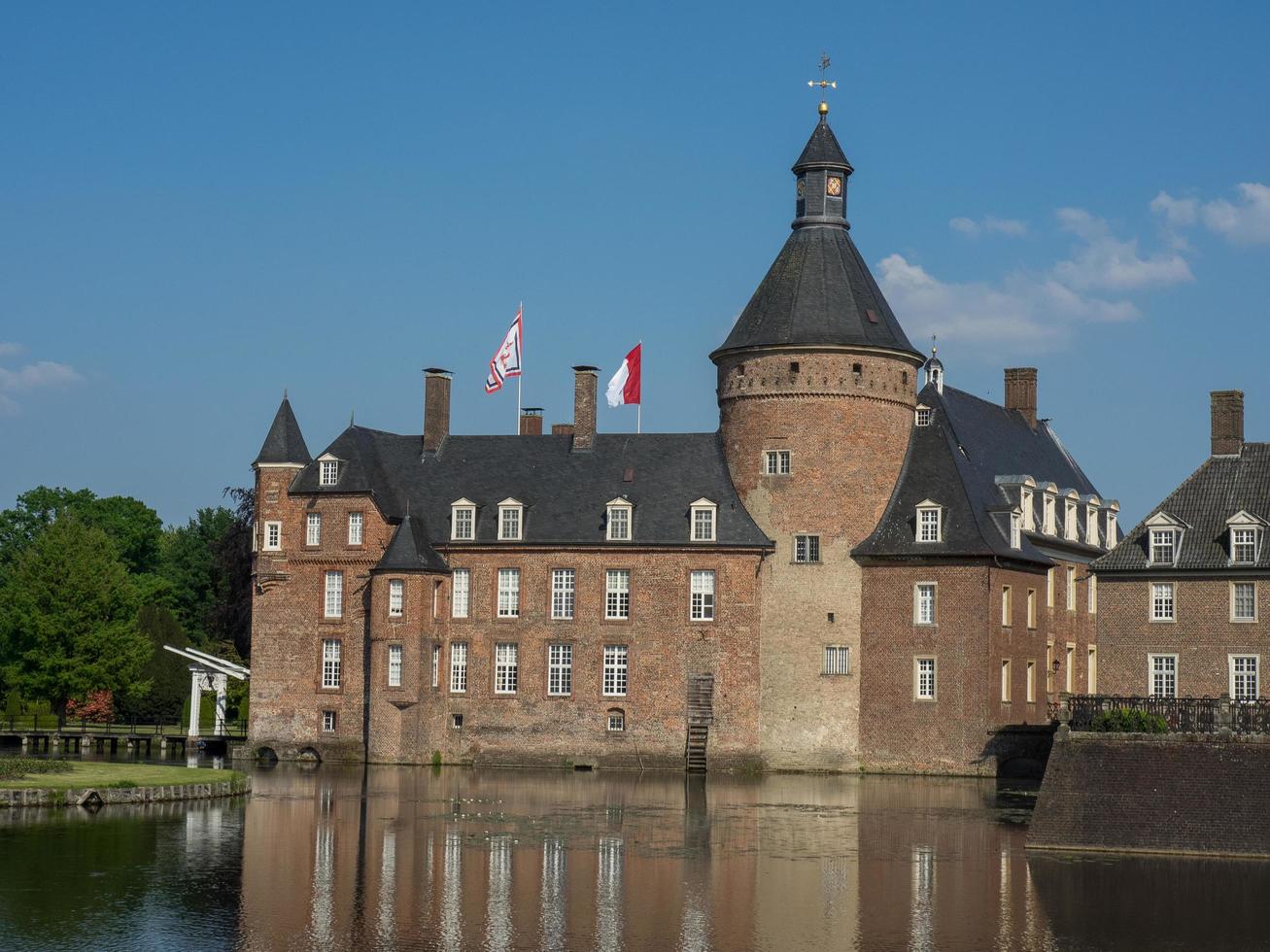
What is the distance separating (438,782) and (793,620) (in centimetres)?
1256

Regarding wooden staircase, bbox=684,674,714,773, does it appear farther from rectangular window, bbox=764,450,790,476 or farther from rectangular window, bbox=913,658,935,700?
rectangular window, bbox=764,450,790,476

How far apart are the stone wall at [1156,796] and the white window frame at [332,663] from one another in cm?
2921

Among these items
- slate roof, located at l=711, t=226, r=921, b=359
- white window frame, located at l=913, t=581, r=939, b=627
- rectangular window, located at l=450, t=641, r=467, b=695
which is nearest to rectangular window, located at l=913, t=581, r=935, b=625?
white window frame, located at l=913, t=581, r=939, b=627

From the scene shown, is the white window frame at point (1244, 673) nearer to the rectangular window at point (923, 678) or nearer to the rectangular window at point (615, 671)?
the rectangular window at point (923, 678)

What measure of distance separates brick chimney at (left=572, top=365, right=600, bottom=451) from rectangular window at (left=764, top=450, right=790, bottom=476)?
21.5 ft

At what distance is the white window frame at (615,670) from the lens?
5906cm

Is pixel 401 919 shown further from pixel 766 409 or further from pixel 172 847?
pixel 766 409

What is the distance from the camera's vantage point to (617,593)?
195 ft

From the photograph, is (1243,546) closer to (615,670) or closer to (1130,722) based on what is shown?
(1130,722)

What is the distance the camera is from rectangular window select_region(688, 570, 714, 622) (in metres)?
58.5

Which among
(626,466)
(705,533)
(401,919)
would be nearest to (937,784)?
(705,533)

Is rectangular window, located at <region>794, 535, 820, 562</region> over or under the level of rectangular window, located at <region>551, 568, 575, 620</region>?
over

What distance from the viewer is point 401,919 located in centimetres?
2720

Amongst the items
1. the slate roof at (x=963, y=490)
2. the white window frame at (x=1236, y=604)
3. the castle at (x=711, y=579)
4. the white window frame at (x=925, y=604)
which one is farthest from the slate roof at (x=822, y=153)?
the white window frame at (x=1236, y=604)
